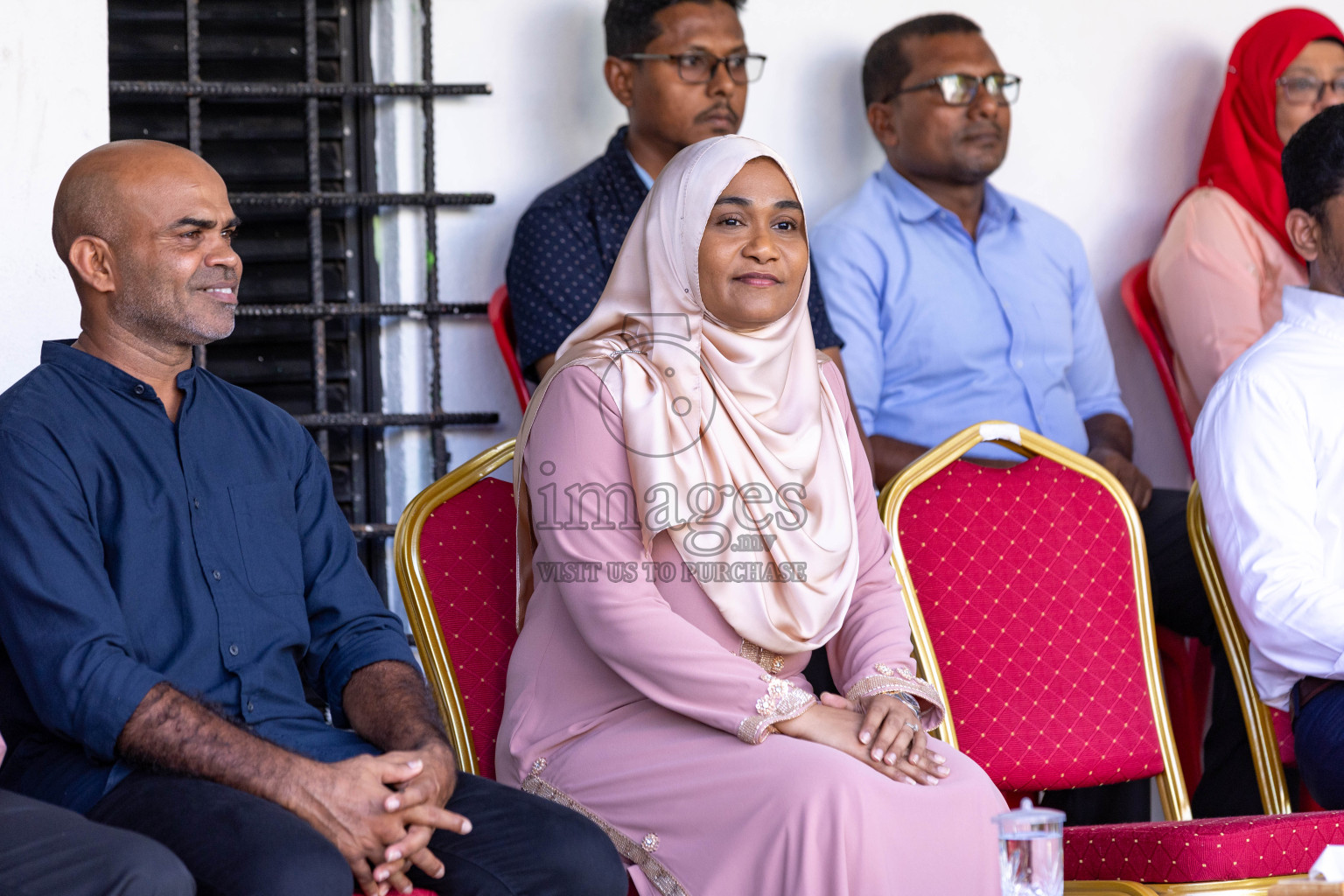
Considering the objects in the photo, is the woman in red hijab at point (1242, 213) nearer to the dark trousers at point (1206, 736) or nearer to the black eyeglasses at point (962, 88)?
the dark trousers at point (1206, 736)

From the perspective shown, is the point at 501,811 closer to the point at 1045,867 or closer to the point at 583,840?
the point at 583,840

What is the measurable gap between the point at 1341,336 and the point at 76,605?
212 centimetres

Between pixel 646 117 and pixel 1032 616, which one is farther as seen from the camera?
pixel 646 117

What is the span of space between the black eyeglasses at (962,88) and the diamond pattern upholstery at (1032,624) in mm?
1124

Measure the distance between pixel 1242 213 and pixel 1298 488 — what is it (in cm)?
128

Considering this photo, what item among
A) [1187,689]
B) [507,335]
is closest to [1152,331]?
[1187,689]

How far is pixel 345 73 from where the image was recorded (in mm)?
3115

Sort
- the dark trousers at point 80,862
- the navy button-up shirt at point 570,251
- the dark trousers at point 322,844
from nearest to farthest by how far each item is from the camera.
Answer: the dark trousers at point 80,862 → the dark trousers at point 322,844 → the navy button-up shirt at point 570,251

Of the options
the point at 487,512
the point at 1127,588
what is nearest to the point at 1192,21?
the point at 1127,588

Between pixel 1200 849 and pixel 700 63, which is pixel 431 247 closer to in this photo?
pixel 700 63

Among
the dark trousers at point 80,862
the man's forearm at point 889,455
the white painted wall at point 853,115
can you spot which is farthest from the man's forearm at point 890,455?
the dark trousers at point 80,862

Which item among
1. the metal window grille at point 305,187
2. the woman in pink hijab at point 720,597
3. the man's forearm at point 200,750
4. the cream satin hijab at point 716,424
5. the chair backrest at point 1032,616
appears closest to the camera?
the man's forearm at point 200,750

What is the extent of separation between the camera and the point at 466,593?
235 centimetres

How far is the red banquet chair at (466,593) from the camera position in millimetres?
2291
